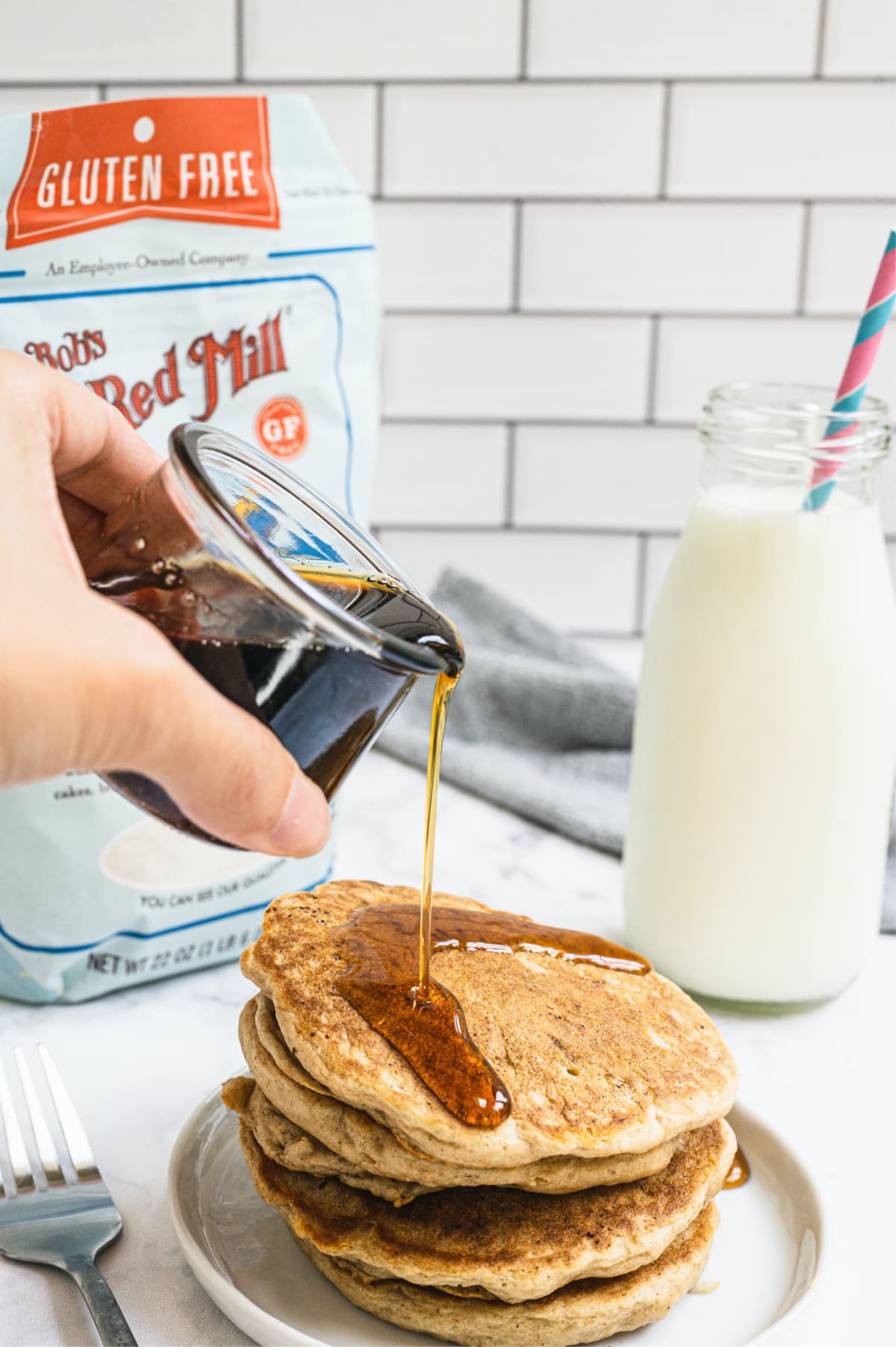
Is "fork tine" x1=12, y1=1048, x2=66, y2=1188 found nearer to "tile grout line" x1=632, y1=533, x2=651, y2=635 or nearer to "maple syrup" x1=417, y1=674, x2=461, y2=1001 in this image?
"maple syrup" x1=417, y1=674, x2=461, y2=1001

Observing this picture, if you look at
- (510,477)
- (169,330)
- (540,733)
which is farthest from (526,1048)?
(510,477)

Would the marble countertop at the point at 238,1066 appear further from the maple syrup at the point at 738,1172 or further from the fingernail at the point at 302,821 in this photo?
the fingernail at the point at 302,821

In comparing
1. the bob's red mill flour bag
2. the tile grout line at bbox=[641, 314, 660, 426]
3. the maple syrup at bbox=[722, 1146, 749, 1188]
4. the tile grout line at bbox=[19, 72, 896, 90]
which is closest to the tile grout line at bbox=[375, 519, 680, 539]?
the tile grout line at bbox=[641, 314, 660, 426]

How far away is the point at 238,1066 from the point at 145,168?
2.06 feet

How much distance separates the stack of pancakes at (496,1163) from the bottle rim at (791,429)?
41 cm

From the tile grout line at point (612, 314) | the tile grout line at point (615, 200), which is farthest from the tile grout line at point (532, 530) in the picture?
the tile grout line at point (615, 200)

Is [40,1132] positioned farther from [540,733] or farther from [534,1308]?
[540,733]

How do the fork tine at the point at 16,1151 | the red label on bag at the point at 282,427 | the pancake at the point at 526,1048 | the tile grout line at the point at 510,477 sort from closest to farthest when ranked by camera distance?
the pancake at the point at 526,1048 < the fork tine at the point at 16,1151 < the red label on bag at the point at 282,427 < the tile grout line at the point at 510,477

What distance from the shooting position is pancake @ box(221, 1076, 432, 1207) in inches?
25.8

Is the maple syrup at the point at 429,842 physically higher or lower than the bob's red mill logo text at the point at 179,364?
lower

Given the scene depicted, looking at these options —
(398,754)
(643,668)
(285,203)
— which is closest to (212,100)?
(285,203)

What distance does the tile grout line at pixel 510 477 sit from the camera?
178 cm

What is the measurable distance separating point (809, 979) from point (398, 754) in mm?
616

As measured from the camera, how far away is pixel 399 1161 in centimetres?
64
